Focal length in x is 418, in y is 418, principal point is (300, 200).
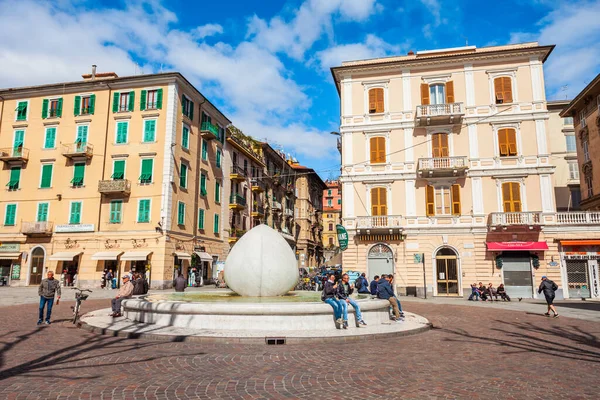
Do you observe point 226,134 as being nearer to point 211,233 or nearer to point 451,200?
Answer: point 211,233

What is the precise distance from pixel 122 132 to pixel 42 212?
8.53m

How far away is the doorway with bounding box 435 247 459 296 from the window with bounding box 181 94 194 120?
21.6m

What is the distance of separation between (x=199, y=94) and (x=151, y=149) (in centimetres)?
713

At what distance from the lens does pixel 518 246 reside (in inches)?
950

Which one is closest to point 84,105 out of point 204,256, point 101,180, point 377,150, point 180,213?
point 101,180

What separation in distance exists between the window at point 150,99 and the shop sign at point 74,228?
9550 mm

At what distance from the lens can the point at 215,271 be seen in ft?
116

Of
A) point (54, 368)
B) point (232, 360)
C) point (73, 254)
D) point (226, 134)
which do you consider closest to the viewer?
point (54, 368)

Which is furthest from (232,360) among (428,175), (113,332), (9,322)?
(428,175)

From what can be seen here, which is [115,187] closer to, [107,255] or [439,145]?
[107,255]

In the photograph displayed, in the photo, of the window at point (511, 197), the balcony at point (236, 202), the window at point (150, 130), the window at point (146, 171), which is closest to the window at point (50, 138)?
the window at point (150, 130)

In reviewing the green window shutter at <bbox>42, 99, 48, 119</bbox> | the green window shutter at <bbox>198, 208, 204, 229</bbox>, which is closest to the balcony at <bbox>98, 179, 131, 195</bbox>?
the green window shutter at <bbox>198, 208, 204, 229</bbox>

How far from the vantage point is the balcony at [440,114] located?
25.9 metres

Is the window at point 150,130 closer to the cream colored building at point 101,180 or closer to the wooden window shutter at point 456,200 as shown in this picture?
the cream colored building at point 101,180
